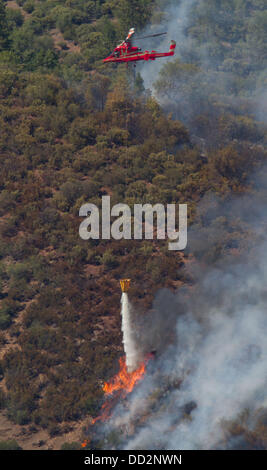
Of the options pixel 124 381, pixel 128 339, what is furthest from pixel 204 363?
pixel 128 339

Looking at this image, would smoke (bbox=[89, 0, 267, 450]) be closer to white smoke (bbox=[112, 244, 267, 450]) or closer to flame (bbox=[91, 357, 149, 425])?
white smoke (bbox=[112, 244, 267, 450])

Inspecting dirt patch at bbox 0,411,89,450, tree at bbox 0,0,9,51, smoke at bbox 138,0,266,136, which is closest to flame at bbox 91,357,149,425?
dirt patch at bbox 0,411,89,450

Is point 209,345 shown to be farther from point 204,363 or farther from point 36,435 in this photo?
point 36,435

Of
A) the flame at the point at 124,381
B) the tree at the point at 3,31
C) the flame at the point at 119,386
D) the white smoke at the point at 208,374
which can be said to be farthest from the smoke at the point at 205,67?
the flame at the point at 119,386

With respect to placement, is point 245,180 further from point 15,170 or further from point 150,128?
point 15,170

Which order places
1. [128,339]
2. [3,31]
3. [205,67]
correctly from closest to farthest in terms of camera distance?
[128,339] → [3,31] → [205,67]

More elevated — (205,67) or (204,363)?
(205,67)
